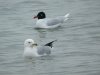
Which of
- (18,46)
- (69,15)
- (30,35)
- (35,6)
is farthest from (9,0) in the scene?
(18,46)

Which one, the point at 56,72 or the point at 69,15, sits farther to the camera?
the point at 69,15

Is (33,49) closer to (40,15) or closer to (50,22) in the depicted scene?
(50,22)

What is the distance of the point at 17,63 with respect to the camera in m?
18.4

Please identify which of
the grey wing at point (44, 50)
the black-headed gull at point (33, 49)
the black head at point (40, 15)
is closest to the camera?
the black-headed gull at point (33, 49)

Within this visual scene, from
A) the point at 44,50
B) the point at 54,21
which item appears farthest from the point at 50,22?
the point at 44,50

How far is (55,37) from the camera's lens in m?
21.8

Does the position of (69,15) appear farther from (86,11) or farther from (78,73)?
(78,73)

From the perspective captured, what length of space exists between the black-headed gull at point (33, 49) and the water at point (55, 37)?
213 mm

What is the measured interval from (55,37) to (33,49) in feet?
8.74

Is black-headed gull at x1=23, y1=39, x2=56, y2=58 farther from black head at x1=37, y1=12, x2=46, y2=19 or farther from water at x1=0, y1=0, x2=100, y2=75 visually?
black head at x1=37, y1=12, x2=46, y2=19

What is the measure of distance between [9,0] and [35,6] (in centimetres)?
142

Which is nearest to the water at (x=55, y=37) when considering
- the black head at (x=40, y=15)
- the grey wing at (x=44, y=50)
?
the grey wing at (x=44, y=50)

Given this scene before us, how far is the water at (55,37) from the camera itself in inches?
702

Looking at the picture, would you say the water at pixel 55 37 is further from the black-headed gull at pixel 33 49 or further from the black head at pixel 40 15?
the black head at pixel 40 15
